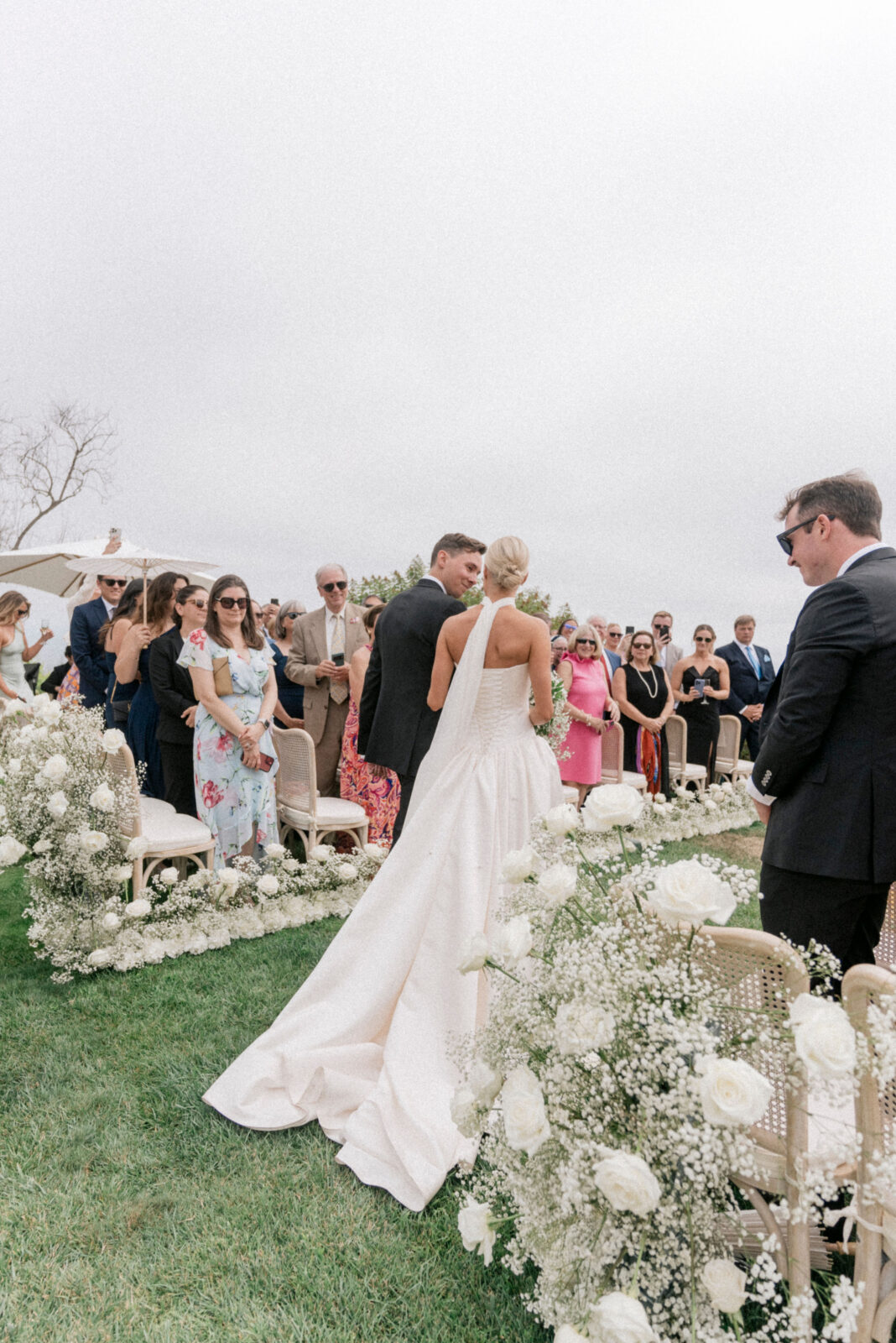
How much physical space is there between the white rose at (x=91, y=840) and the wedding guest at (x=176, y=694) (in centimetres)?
146

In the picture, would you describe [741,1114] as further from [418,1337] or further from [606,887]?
[418,1337]

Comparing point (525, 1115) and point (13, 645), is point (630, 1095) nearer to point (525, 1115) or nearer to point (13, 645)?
point (525, 1115)

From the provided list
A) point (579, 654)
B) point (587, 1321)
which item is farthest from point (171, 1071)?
point (579, 654)

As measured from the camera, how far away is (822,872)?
8.32 feet

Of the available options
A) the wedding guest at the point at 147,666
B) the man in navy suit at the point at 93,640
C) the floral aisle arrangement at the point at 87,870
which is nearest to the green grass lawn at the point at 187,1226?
the floral aisle arrangement at the point at 87,870

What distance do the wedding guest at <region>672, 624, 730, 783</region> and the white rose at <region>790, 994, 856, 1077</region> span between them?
8921 millimetres

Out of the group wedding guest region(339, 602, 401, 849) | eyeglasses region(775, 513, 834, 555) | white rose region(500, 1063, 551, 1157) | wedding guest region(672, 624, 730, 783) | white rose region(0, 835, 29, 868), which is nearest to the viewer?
white rose region(500, 1063, 551, 1157)

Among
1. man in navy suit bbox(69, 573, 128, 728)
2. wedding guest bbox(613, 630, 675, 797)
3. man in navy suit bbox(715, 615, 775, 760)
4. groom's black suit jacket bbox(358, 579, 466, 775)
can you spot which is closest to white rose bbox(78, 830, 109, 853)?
groom's black suit jacket bbox(358, 579, 466, 775)

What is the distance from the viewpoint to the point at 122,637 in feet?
22.0

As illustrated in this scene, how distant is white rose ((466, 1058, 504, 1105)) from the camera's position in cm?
173

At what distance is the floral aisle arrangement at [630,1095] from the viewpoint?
4.47 feet

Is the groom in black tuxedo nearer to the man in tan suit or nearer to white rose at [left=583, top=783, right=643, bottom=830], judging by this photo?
the man in tan suit

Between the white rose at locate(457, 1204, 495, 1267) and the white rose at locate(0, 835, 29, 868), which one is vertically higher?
the white rose at locate(457, 1204, 495, 1267)

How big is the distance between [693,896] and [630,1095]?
0.43 meters
